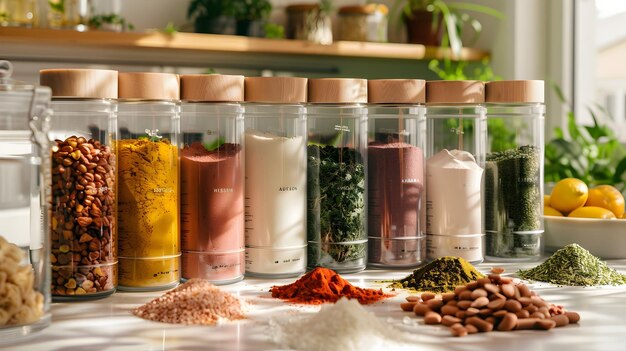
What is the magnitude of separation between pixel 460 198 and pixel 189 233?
1.71ft

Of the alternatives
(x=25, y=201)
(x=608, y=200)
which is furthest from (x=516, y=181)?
(x=25, y=201)

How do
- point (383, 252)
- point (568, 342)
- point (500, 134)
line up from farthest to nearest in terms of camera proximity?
point (500, 134) < point (383, 252) < point (568, 342)

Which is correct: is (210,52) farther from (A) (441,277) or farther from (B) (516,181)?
(A) (441,277)

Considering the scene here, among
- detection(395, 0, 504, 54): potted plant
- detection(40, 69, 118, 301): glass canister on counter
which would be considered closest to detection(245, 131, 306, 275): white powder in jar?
detection(40, 69, 118, 301): glass canister on counter

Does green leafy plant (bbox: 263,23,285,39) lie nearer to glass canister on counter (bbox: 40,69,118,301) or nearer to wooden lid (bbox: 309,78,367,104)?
wooden lid (bbox: 309,78,367,104)

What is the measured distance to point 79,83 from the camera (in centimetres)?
128

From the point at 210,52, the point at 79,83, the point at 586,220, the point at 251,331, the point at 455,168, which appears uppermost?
the point at 210,52

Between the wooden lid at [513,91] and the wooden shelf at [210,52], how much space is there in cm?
129

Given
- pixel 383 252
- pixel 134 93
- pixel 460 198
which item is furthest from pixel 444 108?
pixel 134 93

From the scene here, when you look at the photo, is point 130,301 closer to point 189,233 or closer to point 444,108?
point 189,233

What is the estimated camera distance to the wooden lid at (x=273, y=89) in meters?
1.42

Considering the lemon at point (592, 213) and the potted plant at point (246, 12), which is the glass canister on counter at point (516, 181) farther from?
the potted plant at point (246, 12)

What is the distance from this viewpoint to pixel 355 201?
1.48 metres

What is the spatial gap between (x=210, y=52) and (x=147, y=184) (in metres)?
1.66
